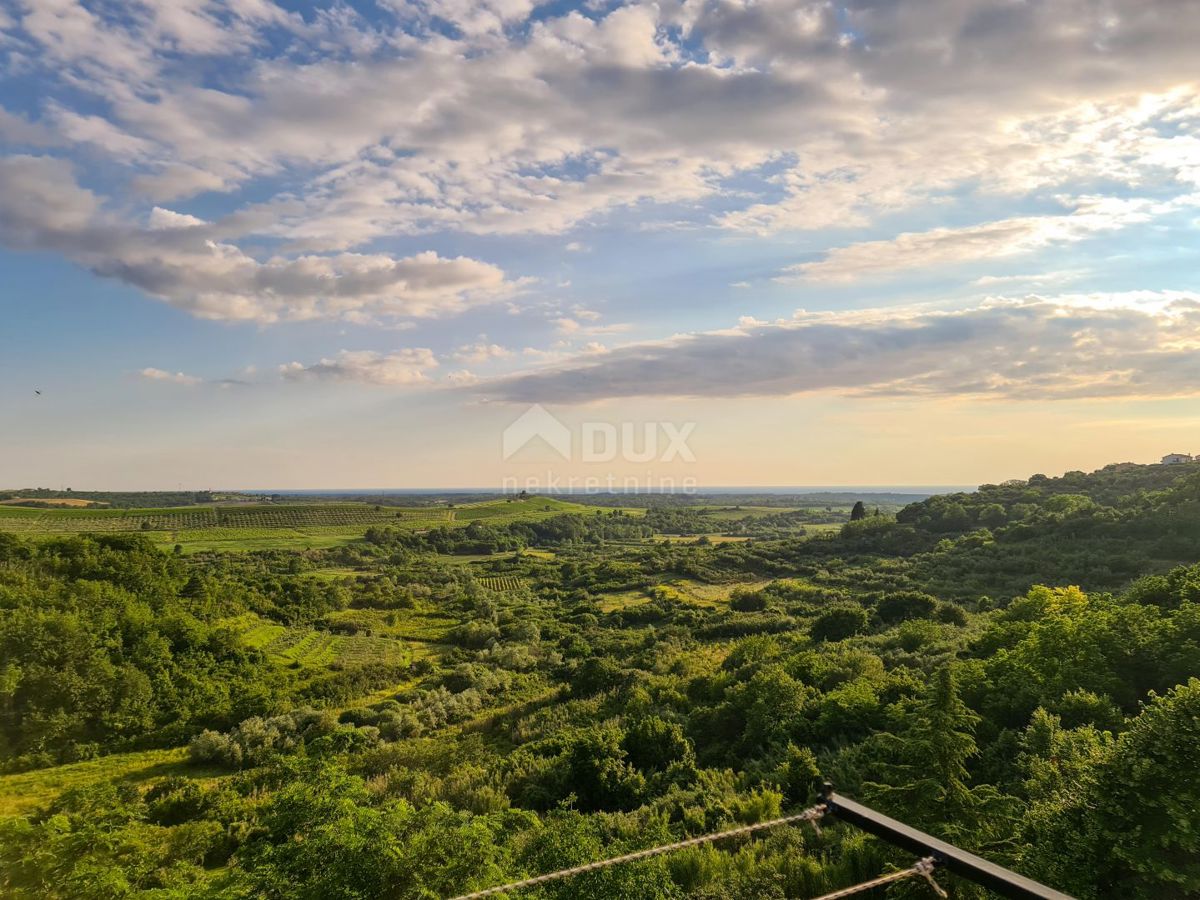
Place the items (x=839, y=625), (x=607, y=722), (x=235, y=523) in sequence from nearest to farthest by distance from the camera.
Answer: (x=607, y=722), (x=839, y=625), (x=235, y=523)

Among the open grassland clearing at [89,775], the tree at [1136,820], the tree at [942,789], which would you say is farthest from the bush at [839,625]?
the open grassland clearing at [89,775]

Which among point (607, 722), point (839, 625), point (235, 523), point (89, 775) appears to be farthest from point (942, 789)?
point (235, 523)

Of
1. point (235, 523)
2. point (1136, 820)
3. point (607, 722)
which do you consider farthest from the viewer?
point (235, 523)

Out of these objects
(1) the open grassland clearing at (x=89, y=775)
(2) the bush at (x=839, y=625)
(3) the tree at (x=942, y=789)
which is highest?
(3) the tree at (x=942, y=789)

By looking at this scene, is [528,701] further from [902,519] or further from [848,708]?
[902,519]

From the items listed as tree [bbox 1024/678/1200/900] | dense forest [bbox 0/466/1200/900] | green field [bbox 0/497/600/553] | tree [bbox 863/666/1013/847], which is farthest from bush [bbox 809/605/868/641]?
green field [bbox 0/497/600/553]

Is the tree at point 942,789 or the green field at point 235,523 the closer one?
the tree at point 942,789

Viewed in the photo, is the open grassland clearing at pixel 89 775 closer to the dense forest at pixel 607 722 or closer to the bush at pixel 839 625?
the dense forest at pixel 607 722

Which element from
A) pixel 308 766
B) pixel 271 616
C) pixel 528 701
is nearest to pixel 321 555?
pixel 271 616

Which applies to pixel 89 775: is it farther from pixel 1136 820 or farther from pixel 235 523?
pixel 235 523
